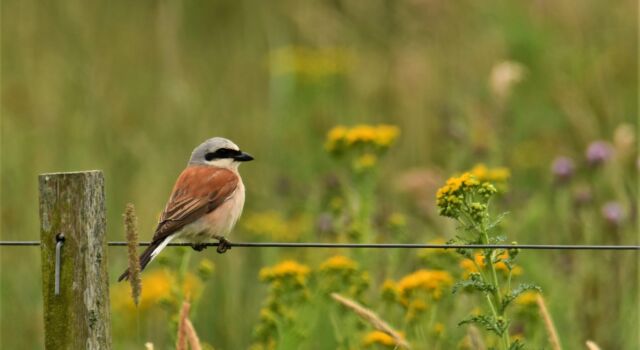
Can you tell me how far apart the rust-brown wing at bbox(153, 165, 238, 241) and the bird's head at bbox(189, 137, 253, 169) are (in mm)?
128

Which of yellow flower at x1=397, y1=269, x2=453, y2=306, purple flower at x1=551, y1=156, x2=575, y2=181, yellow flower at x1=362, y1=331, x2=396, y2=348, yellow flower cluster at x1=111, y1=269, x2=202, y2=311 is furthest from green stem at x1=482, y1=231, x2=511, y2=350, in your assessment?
purple flower at x1=551, y1=156, x2=575, y2=181

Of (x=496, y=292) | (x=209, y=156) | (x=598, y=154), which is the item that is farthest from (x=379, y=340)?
(x=598, y=154)

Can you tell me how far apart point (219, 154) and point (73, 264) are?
105 inches

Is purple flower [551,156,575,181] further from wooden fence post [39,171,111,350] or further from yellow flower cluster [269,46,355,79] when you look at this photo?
wooden fence post [39,171,111,350]

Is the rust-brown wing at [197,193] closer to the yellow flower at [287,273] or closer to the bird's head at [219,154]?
the bird's head at [219,154]

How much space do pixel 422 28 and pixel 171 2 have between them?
2130 millimetres

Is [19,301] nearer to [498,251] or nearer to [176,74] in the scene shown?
[176,74]

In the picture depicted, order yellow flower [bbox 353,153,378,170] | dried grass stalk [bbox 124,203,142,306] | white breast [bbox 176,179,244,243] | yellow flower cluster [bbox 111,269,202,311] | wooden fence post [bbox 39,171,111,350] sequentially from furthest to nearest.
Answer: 1. yellow flower cluster [bbox 111,269,202,311]
2. yellow flower [bbox 353,153,378,170]
3. white breast [bbox 176,179,244,243]
4. wooden fence post [bbox 39,171,111,350]
5. dried grass stalk [bbox 124,203,142,306]

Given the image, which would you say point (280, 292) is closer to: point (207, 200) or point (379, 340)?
point (379, 340)

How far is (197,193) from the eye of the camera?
5.76 m

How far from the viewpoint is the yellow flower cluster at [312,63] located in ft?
28.9

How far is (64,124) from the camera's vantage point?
26.7 ft

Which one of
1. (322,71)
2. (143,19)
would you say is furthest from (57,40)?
(322,71)

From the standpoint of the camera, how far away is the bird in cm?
545
